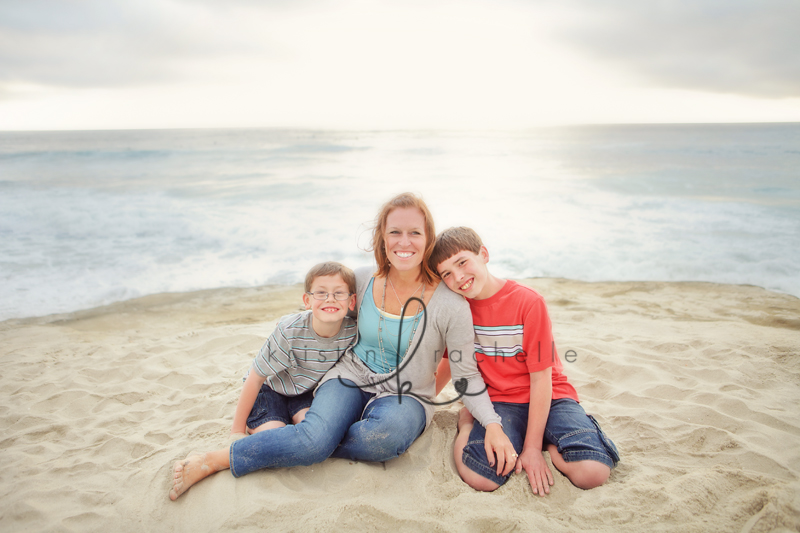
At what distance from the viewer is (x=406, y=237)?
2248 mm

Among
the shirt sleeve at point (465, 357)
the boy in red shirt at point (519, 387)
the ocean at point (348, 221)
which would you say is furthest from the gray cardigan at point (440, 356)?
the ocean at point (348, 221)

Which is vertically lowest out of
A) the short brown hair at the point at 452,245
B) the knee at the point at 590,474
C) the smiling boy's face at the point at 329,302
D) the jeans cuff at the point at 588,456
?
the knee at the point at 590,474

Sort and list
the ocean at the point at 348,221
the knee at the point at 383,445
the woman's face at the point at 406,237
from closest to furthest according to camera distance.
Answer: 1. the knee at the point at 383,445
2. the woman's face at the point at 406,237
3. the ocean at the point at 348,221

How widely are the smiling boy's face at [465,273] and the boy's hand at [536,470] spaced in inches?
32.4

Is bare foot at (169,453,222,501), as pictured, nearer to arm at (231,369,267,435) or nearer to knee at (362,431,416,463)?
arm at (231,369,267,435)

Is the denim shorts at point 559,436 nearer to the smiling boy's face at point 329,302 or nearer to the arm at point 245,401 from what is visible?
the smiling boy's face at point 329,302

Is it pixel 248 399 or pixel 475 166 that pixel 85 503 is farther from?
pixel 475 166

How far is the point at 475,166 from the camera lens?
2233 cm

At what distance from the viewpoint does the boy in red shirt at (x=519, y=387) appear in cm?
209

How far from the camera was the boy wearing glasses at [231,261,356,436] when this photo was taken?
234 centimetres

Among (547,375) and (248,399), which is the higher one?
(547,375)

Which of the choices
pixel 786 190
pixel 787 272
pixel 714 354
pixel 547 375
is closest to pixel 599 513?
pixel 547 375

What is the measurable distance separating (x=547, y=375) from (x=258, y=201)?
12.8 metres

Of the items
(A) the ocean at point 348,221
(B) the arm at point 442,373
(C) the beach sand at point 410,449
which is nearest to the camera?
(C) the beach sand at point 410,449
